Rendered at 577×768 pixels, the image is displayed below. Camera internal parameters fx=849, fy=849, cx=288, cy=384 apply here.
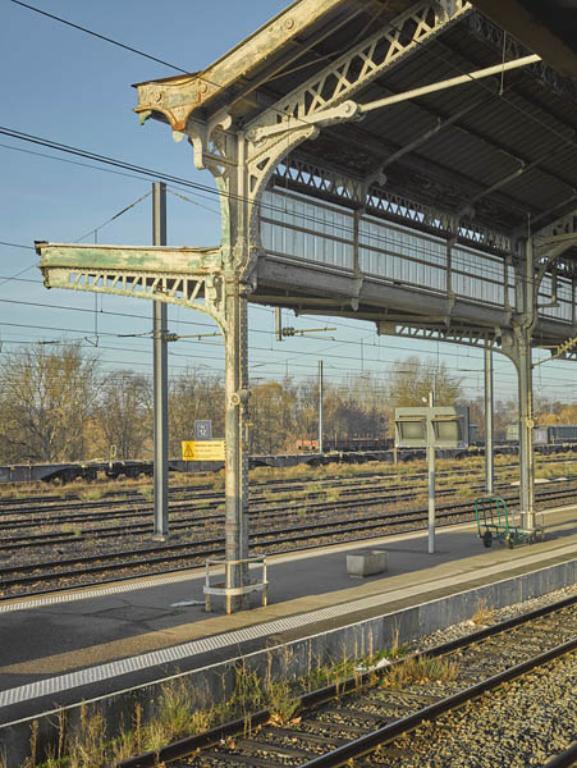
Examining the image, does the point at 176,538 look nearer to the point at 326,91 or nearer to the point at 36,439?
the point at 326,91

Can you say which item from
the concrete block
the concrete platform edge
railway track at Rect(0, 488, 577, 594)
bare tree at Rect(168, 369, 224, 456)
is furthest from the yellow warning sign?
bare tree at Rect(168, 369, 224, 456)

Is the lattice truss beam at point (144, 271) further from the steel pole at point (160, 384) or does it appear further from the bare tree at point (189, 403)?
the bare tree at point (189, 403)

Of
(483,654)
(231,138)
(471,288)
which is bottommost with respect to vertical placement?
(483,654)

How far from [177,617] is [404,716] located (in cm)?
493

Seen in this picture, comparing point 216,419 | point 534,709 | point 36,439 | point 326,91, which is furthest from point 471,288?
point 216,419

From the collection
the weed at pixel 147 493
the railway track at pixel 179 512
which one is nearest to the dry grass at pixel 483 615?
the railway track at pixel 179 512

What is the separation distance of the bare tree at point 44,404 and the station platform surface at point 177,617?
1822 inches

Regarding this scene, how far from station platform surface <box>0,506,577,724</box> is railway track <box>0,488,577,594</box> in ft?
3.88

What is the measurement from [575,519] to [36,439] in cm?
4601

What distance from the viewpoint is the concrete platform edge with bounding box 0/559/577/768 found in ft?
22.9

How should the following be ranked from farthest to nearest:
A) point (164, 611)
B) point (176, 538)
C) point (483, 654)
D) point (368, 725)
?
point (176, 538)
point (164, 611)
point (483, 654)
point (368, 725)

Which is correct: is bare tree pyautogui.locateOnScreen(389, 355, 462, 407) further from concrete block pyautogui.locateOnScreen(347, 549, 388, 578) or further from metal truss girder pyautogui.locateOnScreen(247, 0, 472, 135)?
metal truss girder pyautogui.locateOnScreen(247, 0, 472, 135)

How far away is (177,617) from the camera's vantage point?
12.2 m

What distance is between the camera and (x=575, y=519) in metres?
24.8
